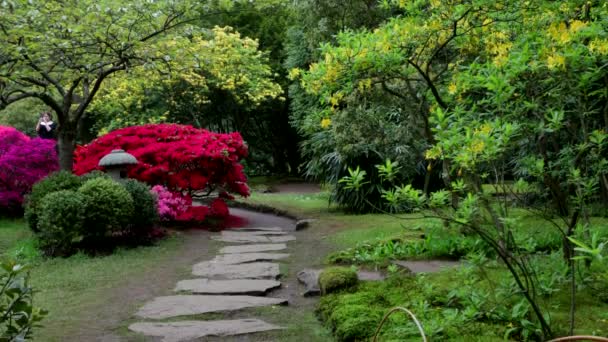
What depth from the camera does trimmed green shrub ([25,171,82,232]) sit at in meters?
8.03

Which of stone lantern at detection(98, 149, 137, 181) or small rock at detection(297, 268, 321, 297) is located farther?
stone lantern at detection(98, 149, 137, 181)

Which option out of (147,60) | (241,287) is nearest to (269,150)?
(147,60)

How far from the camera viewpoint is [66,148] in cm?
959

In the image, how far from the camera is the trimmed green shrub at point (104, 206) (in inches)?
284

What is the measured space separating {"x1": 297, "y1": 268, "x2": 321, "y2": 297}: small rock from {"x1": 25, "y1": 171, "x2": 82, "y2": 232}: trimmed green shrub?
3.89 meters

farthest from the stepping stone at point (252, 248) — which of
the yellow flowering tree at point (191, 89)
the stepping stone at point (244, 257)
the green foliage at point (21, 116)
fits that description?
the green foliage at point (21, 116)

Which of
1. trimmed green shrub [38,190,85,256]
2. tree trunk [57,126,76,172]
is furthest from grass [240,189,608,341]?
tree trunk [57,126,76,172]

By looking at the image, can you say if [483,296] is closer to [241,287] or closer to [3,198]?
[241,287]

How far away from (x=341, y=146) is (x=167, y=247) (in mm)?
3971

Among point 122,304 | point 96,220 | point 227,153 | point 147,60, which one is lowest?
point 122,304

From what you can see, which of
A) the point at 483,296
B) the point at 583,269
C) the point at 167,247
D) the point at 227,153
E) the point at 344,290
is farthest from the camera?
the point at 227,153

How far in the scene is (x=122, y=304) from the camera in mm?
4988

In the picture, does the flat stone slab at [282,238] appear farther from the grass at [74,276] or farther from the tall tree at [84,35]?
the tall tree at [84,35]

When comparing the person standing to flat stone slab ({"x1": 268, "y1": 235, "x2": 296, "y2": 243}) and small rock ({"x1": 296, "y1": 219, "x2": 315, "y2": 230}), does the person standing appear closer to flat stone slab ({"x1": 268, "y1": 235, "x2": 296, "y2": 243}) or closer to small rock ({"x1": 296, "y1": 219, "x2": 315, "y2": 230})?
small rock ({"x1": 296, "y1": 219, "x2": 315, "y2": 230})
